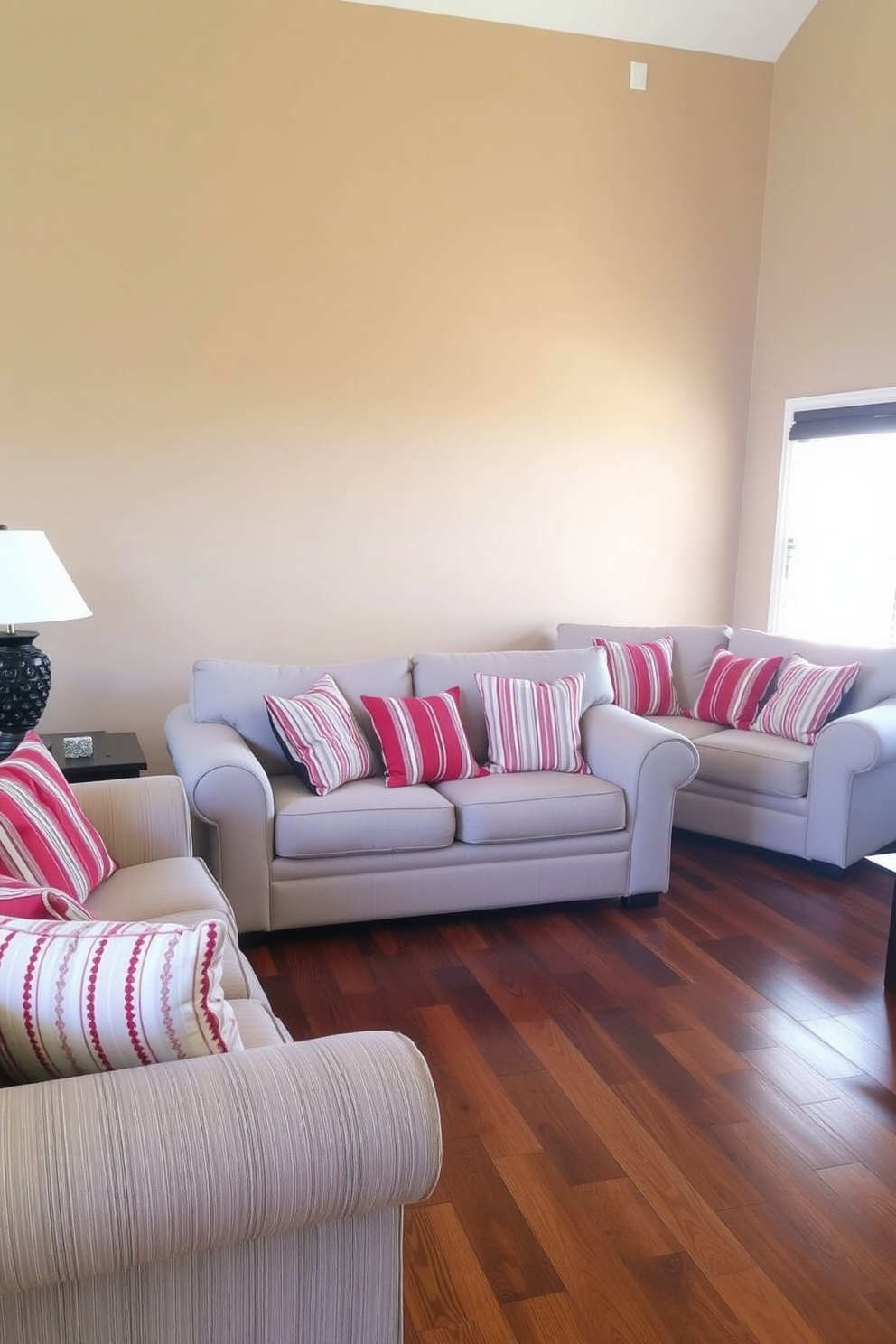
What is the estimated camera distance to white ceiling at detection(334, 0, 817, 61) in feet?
14.4

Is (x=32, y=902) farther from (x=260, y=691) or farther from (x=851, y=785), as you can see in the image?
(x=851, y=785)

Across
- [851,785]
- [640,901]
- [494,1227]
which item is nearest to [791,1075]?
[494,1227]

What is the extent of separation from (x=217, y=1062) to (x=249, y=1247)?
246 mm

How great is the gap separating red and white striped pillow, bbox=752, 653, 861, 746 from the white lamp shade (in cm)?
279

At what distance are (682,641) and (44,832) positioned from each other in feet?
10.6

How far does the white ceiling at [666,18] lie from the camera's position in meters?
4.40

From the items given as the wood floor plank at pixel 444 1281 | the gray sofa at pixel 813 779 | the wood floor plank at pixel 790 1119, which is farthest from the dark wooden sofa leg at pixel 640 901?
the wood floor plank at pixel 444 1281

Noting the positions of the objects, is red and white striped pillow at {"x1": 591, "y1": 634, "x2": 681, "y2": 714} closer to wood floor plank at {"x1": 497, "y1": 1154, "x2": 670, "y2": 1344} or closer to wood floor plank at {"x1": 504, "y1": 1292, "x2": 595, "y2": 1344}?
wood floor plank at {"x1": 497, "y1": 1154, "x2": 670, "y2": 1344}

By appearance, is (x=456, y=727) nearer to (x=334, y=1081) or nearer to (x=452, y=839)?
(x=452, y=839)

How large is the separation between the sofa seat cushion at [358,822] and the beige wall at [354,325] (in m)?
1.32

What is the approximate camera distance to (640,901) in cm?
366

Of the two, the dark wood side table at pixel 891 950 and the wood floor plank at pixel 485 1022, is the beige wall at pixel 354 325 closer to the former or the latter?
the wood floor plank at pixel 485 1022

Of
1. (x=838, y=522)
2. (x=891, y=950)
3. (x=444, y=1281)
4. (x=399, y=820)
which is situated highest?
(x=838, y=522)

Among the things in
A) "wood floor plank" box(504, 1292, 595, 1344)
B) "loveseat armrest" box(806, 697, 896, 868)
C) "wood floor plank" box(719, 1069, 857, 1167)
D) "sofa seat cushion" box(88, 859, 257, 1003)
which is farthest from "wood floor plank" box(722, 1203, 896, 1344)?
"loveseat armrest" box(806, 697, 896, 868)
